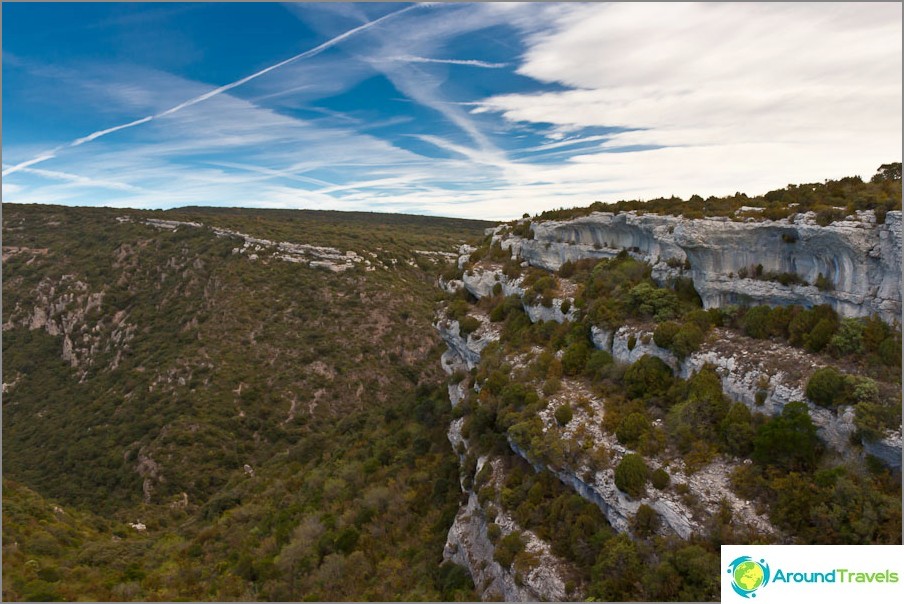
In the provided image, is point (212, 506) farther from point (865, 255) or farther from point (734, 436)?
point (865, 255)

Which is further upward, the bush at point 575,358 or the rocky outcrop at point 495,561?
the bush at point 575,358

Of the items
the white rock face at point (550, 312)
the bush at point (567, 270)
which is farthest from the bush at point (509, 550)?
the bush at point (567, 270)

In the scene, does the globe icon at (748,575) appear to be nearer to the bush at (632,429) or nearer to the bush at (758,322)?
the bush at (632,429)

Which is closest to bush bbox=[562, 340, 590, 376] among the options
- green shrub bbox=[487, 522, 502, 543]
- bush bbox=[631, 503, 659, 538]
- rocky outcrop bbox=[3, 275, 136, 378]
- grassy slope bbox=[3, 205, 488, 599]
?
green shrub bbox=[487, 522, 502, 543]

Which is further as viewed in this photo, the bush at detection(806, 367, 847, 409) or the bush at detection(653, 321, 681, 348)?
the bush at detection(653, 321, 681, 348)

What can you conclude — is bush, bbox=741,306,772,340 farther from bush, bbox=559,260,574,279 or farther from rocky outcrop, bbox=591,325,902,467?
bush, bbox=559,260,574,279

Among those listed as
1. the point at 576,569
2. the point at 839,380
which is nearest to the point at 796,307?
the point at 839,380
